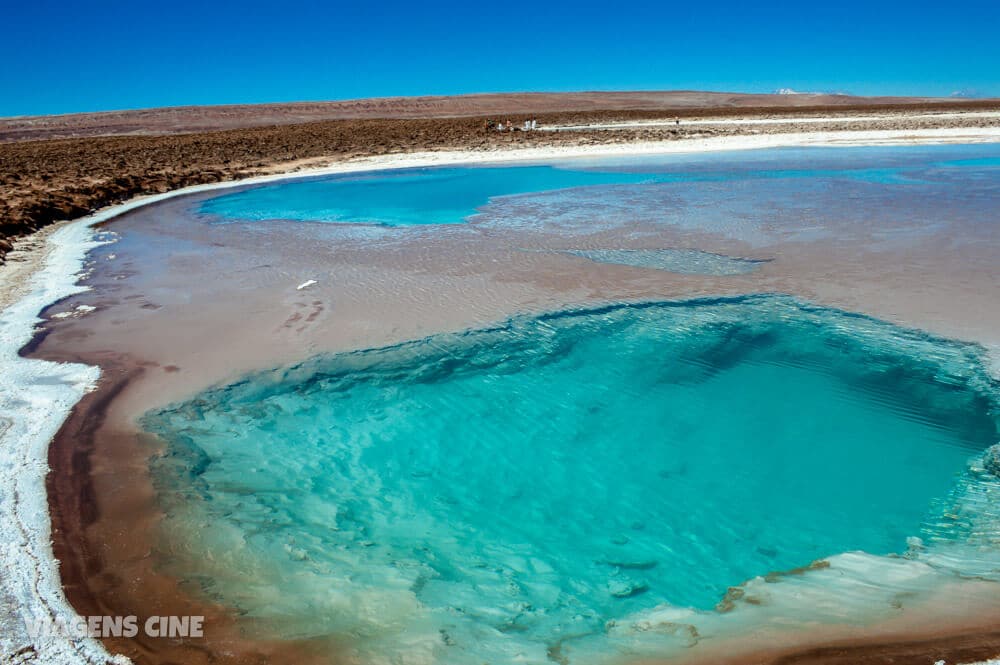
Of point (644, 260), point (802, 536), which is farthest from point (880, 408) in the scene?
point (644, 260)

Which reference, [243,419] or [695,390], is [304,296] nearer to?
[243,419]

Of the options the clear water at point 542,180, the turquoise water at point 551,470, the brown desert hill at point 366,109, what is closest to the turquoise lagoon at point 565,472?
the turquoise water at point 551,470

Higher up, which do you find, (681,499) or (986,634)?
(681,499)

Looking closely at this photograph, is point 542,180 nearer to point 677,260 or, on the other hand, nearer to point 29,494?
point 677,260

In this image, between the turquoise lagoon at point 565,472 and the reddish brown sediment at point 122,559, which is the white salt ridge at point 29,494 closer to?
the reddish brown sediment at point 122,559

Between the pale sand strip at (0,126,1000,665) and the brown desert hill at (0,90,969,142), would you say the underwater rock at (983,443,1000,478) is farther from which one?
the brown desert hill at (0,90,969,142)

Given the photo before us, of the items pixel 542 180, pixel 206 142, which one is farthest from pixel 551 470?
pixel 206 142
